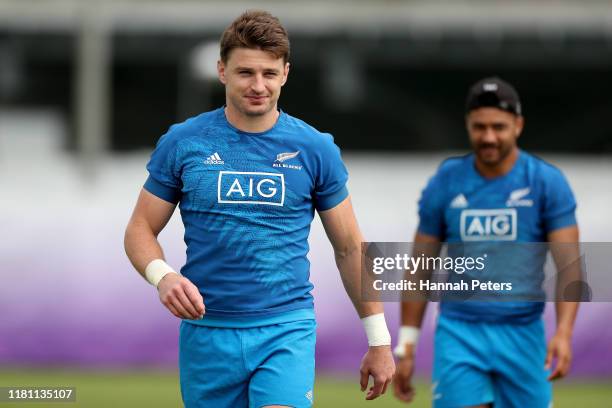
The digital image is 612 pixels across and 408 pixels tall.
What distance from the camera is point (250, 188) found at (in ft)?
15.7

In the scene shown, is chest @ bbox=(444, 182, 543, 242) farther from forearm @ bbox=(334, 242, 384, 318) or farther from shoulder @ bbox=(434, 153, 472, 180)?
forearm @ bbox=(334, 242, 384, 318)

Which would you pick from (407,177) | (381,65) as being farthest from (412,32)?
(407,177)

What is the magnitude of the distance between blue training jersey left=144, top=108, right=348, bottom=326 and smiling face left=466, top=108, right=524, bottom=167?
1826 mm

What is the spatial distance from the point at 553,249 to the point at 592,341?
6591 millimetres

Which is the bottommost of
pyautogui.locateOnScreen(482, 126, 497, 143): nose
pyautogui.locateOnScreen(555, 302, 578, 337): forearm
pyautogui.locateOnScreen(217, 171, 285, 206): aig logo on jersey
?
pyautogui.locateOnScreen(555, 302, 578, 337): forearm

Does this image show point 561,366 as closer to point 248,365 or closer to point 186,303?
point 248,365

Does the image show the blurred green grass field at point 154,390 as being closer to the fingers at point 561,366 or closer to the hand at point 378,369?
the fingers at point 561,366

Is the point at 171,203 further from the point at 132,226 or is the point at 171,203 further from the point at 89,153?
the point at 89,153

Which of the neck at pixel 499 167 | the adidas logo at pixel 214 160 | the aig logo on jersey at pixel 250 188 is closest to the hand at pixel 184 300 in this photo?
the aig logo on jersey at pixel 250 188

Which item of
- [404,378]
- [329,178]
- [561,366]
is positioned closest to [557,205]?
[561,366]

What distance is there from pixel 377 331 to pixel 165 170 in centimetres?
104

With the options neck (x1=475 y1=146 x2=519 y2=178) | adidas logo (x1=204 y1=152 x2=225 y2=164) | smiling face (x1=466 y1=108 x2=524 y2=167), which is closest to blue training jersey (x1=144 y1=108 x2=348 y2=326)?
adidas logo (x1=204 y1=152 x2=225 y2=164)

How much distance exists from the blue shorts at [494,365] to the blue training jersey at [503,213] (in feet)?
0.24

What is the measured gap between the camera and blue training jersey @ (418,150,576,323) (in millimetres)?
6414
